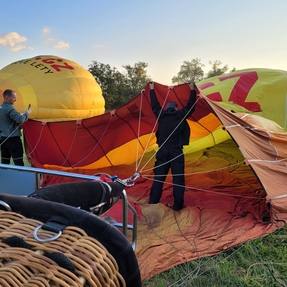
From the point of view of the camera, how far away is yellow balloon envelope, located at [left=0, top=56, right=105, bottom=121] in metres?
7.49

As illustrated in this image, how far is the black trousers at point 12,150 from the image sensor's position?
508 cm

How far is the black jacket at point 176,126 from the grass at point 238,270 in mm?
1239

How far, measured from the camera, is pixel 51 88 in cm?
762

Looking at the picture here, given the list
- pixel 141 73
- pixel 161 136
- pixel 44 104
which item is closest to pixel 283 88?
pixel 161 136

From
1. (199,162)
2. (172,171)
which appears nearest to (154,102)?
(172,171)

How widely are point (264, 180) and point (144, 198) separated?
1244 millimetres

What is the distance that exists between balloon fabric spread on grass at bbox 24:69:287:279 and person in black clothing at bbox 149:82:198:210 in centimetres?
13

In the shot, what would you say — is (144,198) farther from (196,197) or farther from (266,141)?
(266,141)

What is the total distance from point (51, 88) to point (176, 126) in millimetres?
4218

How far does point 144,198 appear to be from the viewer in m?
4.35

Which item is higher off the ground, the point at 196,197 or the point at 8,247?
the point at 8,247

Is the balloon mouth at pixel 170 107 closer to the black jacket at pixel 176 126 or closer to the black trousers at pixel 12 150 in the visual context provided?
the black jacket at pixel 176 126

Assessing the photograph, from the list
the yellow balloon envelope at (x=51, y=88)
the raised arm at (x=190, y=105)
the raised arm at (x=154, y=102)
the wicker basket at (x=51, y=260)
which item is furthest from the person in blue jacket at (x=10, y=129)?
the wicker basket at (x=51, y=260)

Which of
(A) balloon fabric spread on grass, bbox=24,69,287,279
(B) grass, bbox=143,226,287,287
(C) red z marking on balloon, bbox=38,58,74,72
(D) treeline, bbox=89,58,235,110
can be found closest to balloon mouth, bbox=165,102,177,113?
(A) balloon fabric spread on grass, bbox=24,69,287,279
